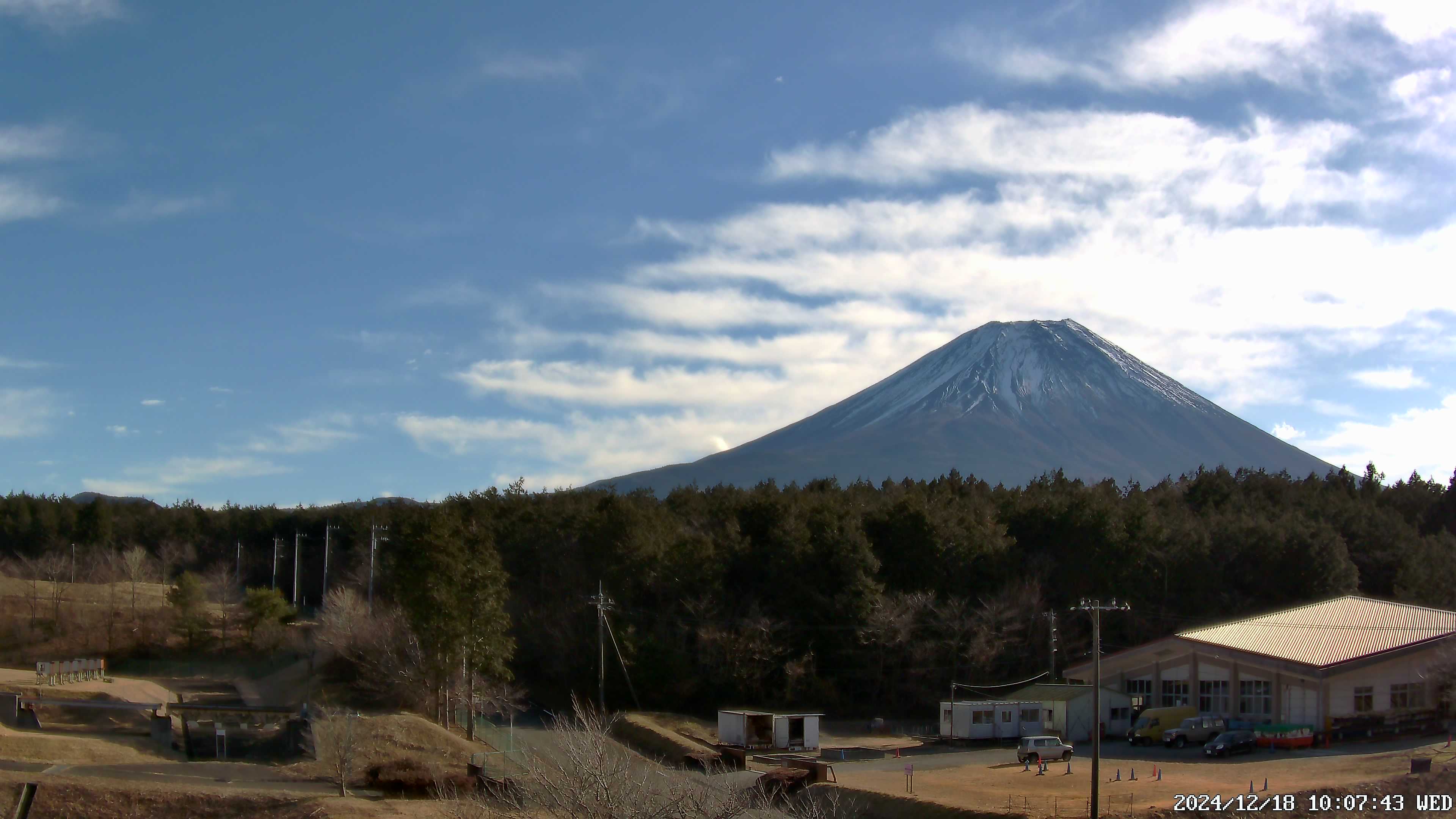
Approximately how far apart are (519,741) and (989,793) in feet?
54.4

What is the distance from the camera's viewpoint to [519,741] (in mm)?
40312

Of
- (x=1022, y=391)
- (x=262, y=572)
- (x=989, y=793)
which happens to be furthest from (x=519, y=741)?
(x=1022, y=391)

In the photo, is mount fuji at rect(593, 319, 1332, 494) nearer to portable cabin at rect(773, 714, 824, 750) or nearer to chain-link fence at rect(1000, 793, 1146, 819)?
portable cabin at rect(773, 714, 824, 750)

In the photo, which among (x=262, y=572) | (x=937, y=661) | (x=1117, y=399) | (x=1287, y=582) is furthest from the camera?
(x=1117, y=399)

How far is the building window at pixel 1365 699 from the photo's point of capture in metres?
42.2

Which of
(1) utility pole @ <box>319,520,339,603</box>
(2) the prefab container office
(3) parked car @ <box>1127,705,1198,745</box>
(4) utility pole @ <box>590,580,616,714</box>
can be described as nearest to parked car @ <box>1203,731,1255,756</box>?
(3) parked car @ <box>1127,705,1198,745</box>

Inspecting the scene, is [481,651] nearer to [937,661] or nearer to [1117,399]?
[937,661]

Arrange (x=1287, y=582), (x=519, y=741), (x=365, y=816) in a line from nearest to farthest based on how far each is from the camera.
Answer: (x=365, y=816)
(x=519, y=741)
(x=1287, y=582)

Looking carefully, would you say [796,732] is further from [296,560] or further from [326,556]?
[296,560]

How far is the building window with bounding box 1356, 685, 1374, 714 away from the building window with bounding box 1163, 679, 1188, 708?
702 centimetres

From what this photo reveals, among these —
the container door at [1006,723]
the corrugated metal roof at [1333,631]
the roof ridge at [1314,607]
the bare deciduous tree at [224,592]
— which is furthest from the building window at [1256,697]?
the bare deciduous tree at [224,592]

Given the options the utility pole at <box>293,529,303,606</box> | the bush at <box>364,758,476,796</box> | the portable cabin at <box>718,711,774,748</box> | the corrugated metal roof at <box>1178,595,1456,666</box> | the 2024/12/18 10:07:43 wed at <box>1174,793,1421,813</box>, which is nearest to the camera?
the 2024/12/18 10:07:43 wed at <box>1174,793,1421,813</box>

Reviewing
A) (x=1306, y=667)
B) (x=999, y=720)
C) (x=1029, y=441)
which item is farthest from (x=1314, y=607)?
(x=1029, y=441)

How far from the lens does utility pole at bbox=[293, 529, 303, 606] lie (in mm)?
78562
